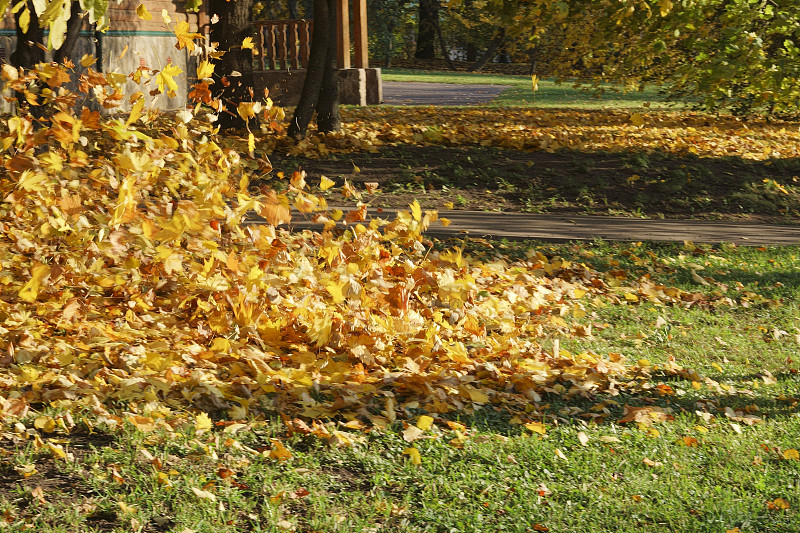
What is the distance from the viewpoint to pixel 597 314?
6797 millimetres

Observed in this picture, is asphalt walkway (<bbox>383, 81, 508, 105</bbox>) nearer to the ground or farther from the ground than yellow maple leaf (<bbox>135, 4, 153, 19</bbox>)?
nearer to the ground

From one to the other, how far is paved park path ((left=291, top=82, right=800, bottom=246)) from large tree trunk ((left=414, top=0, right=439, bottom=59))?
32.0 m

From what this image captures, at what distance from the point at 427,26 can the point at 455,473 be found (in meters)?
40.2

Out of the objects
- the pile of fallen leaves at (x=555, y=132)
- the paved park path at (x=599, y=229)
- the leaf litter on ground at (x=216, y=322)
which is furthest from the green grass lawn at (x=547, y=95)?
the leaf litter on ground at (x=216, y=322)

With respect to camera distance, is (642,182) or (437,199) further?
(642,182)

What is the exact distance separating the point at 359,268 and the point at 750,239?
512 cm

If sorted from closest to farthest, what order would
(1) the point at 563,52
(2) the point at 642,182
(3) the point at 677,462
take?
(3) the point at 677,462, (2) the point at 642,182, (1) the point at 563,52

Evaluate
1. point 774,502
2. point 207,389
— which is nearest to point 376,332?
point 207,389

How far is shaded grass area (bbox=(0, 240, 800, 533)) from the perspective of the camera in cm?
341

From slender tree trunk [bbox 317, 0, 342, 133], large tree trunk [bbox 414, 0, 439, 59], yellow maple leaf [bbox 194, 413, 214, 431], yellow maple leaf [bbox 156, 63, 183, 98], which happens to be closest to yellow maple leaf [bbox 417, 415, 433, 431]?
yellow maple leaf [bbox 194, 413, 214, 431]

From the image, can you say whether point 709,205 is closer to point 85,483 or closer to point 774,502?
point 774,502

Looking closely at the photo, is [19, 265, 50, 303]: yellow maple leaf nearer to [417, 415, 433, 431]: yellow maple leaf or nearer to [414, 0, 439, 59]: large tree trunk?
[417, 415, 433, 431]: yellow maple leaf

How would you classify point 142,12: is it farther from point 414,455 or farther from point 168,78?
point 414,455

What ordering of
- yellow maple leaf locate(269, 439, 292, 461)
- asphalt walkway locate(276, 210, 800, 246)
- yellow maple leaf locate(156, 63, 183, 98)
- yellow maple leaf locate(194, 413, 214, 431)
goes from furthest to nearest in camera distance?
asphalt walkway locate(276, 210, 800, 246)
yellow maple leaf locate(156, 63, 183, 98)
yellow maple leaf locate(194, 413, 214, 431)
yellow maple leaf locate(269, 439, 292, 461)
